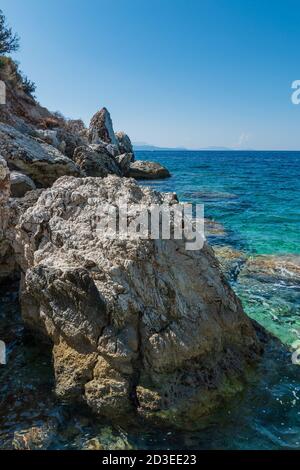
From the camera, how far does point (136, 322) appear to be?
732 centimetres

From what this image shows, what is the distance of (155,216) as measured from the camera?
809cm

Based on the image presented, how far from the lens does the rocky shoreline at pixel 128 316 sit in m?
7.00

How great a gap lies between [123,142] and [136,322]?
173 feet

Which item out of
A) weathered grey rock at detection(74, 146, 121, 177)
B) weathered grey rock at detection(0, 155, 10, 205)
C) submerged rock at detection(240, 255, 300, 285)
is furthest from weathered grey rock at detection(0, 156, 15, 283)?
weathered grey rock at detection(74, 146, 121, 177)

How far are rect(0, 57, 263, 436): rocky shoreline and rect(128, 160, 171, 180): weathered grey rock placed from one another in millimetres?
40821

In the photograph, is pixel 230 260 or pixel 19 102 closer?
pixel 230 260

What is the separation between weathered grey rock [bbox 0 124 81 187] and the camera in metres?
19.3

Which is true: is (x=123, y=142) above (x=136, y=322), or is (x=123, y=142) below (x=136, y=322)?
above

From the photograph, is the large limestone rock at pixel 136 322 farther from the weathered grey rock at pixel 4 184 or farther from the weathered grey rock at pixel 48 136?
the weathered grey rock at pixel 48 136

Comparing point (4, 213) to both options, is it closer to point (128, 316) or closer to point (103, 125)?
point (128, 316)

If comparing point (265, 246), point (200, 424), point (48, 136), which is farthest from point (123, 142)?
point (200, 424)

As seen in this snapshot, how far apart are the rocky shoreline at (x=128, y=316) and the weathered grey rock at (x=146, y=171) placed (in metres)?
40.8

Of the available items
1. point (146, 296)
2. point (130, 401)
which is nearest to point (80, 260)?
point (146, 296)

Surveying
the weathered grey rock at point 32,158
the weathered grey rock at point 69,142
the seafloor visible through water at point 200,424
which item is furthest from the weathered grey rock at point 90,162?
the seafloor visible through water at point 200,424
